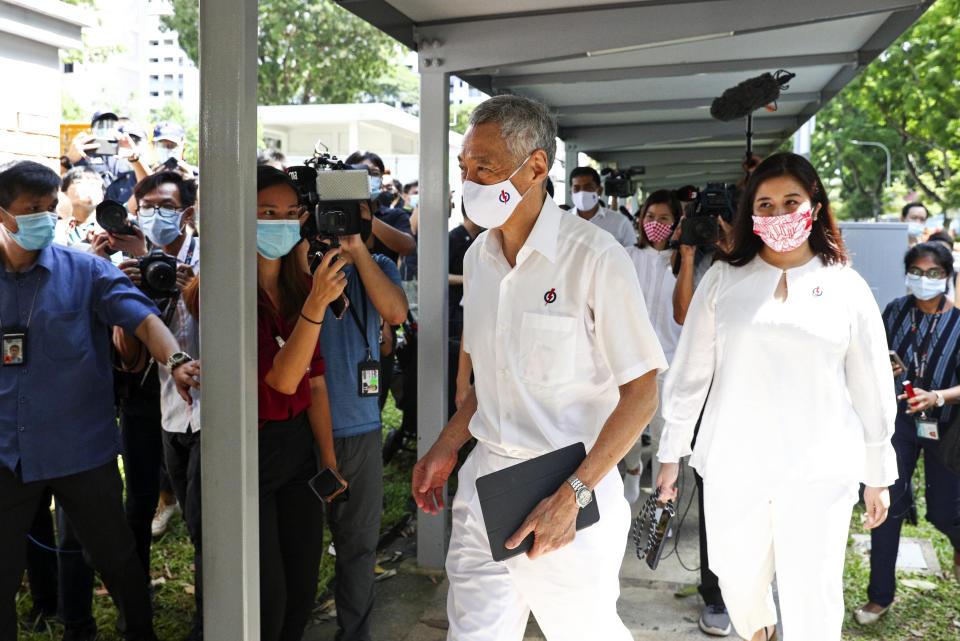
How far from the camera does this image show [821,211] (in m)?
3.67

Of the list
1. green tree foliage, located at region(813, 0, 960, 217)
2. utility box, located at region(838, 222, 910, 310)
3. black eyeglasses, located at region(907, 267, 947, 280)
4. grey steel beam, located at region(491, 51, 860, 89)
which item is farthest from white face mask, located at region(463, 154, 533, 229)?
green tree foliage, located at region(813, 0, 960, 217)

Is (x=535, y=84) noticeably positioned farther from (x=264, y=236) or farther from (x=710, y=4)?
(x=264, y=236)

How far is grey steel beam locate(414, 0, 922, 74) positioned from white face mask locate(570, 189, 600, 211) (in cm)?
279

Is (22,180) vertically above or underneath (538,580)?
above

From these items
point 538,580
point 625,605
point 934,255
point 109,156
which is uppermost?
point 109,156

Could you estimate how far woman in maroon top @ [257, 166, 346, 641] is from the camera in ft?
11.1

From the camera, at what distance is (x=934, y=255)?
5.42m

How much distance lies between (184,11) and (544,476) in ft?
121

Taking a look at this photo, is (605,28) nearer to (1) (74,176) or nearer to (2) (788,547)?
(2) (788,547)

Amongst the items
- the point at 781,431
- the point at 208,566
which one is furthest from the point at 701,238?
the point at 208,566

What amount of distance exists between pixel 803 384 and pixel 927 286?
2369mm

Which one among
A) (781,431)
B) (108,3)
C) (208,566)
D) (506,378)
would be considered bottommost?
(208,566)

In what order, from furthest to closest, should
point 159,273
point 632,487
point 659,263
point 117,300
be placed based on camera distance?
point 632,487
point 659,263
point 159,273
point 117,300

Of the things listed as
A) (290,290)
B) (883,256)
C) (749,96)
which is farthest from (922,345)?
(883,256)
